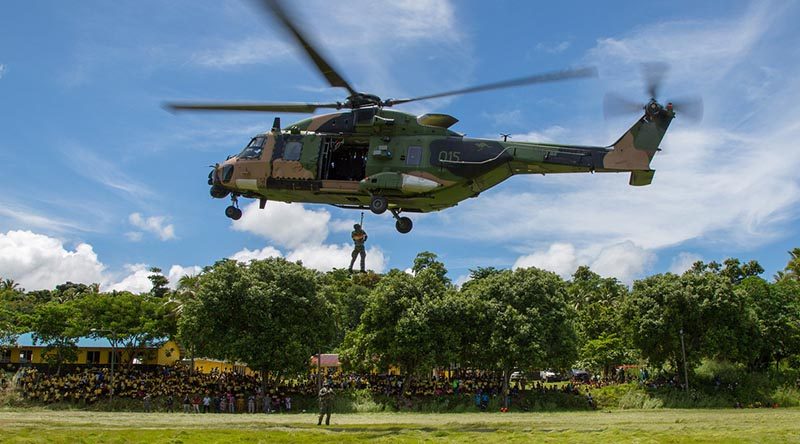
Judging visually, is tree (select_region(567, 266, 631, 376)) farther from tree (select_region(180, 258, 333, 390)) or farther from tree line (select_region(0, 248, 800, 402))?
tree (select_region(180, 258, 333, 390))

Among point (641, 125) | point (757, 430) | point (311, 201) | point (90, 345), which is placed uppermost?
point (641, 125)

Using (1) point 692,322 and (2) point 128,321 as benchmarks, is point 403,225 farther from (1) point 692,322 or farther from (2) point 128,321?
(1) point 692,322

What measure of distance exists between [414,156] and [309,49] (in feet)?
17.3

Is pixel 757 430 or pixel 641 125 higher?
pixel 641 125

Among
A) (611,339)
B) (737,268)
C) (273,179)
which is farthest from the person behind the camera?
(737,268)

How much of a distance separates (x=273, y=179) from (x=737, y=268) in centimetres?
7693

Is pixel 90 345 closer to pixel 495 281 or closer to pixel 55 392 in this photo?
pixel 55 392

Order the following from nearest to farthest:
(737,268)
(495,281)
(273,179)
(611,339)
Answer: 1. (273,179)
2. (495,281)
3. (611,339)
4. (737,268)

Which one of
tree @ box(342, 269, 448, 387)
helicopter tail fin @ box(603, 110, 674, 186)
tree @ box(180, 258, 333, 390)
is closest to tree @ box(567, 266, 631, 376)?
tree @ box(342, 269, 448, 387)

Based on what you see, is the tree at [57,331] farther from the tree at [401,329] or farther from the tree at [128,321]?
the tree at [401,329]

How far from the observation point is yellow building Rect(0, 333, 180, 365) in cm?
5347

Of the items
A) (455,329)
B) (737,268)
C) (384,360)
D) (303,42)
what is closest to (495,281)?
(455,329)

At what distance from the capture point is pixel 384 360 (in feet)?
163

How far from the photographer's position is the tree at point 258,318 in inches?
1827
